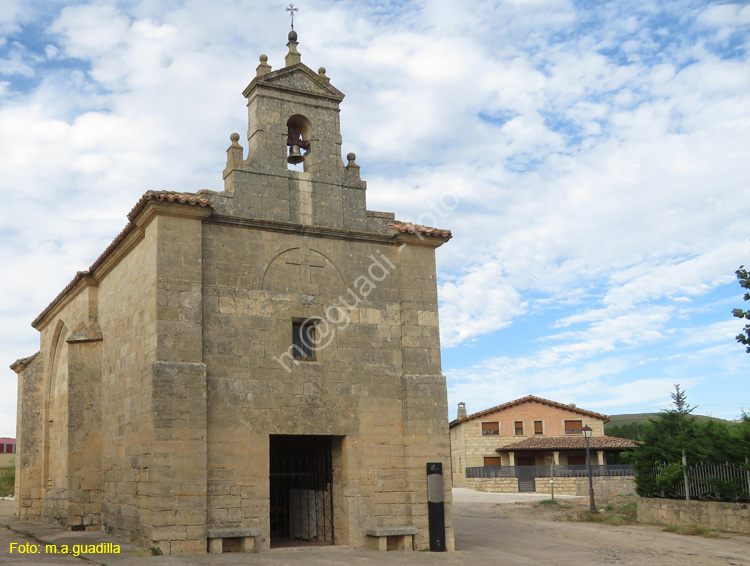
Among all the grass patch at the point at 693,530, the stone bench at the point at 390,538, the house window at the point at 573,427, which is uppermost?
the house window at the point at 573,427

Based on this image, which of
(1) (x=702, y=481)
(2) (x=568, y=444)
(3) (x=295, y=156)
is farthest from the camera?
(2) (x=568, y=444)

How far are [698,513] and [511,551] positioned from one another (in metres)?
6.92

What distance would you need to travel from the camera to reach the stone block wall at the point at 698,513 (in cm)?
1727

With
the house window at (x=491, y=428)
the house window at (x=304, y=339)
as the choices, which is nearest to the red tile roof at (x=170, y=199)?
the house window at (x=304, y=339)

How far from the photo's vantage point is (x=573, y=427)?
1834 inches

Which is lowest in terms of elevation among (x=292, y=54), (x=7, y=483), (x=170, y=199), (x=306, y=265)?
(x=7, y=483)

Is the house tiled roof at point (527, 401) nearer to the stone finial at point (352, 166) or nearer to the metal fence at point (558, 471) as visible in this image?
the metal fence at point (558, 471)

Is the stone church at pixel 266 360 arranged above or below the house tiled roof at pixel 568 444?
above

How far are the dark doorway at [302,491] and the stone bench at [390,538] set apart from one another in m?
0.96

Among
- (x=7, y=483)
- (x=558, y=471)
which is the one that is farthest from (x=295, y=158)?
(x=7, y=483)

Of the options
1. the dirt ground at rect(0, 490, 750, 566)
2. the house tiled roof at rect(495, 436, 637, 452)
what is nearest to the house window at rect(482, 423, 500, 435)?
A: the house tiled roof at rect(495, 436, 637, 452)

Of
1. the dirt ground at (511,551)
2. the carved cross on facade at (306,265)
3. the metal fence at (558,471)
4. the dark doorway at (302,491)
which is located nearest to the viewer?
the dirt ground at (511,551)

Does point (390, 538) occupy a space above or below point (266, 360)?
below

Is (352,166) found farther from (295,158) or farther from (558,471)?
(558,471)
